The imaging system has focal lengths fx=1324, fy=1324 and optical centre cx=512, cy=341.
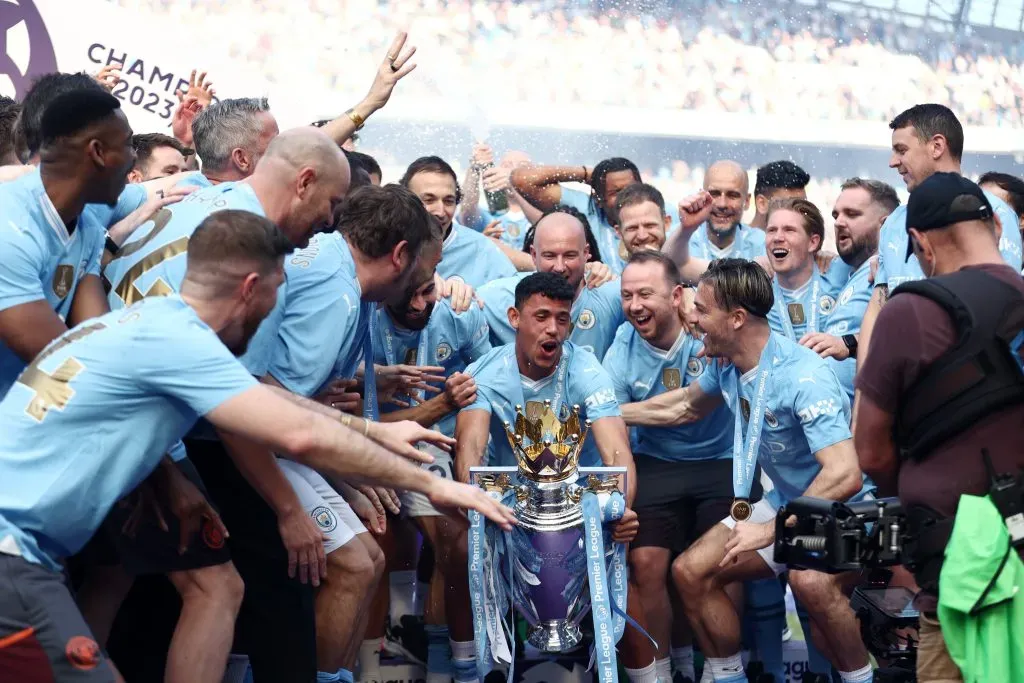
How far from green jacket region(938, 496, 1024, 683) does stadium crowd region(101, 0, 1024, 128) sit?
28.1 ft

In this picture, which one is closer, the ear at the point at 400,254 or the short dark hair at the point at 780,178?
the ear at the point at 400,254

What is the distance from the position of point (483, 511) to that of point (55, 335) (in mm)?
1322

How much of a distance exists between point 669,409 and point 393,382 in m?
1.31

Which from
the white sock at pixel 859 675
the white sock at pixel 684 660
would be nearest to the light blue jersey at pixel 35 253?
the white sock at pixel 684 660

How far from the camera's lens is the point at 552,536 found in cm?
458

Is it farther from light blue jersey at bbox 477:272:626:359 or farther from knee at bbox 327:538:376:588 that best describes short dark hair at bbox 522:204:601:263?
knee at bbox 327:538:376:588

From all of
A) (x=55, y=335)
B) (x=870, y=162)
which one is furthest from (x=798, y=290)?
(x=870, y=162)

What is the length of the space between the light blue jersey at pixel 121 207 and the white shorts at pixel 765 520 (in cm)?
254

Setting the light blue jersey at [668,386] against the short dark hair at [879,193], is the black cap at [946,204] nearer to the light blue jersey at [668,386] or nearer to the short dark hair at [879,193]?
the light blue jersey at [668,386]

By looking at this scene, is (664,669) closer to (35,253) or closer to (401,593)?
(401,593)

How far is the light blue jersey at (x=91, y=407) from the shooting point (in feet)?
9.77

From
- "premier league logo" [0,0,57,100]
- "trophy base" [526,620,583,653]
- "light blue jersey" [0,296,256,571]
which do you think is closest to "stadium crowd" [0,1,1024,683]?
"light blue jersey" [0,296,256,571]

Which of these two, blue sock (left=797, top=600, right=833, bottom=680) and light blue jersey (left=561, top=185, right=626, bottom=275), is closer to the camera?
blue sock (left=797, top=600, right=833, bottom=680)

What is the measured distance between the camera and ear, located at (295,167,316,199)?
4.07m
